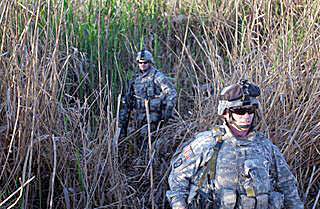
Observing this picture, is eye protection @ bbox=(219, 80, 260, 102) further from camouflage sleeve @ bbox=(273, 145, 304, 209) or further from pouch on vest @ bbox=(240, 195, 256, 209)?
pouch on vest @ bbox=(240, 195, 256, 209)

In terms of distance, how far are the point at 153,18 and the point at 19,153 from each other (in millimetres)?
3983

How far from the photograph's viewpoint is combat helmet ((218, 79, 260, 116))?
2047 mm

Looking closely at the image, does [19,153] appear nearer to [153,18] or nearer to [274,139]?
[274,139]

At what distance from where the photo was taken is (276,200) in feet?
6.70

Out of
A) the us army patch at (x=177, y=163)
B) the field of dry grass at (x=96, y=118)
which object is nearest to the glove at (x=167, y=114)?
the field of dry grass at (x=96, y=118)

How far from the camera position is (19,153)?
218 centimetres

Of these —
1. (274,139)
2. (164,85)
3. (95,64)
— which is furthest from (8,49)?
(95,64)

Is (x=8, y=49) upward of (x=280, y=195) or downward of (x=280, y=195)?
upward

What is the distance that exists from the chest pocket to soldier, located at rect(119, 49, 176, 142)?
2365 millimetres

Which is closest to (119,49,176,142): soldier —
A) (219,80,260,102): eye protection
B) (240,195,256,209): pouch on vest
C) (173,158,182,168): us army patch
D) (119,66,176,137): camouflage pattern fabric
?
(119,66,176,137): camouflage pattern fabric

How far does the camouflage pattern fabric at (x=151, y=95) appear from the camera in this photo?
4434mm

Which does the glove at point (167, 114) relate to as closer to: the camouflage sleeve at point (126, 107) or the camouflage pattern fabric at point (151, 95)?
the camouflage pattern fabric at point (151, 95)

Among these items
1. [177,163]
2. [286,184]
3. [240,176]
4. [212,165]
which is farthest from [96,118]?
[286,184]

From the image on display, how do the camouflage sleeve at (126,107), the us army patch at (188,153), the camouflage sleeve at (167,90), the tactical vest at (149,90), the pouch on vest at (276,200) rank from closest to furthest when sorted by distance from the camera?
1. the pouch on vest at (276,200)
2. the us army patch at (188,153)
3. the camouflage sleeve at (167,90)
4. the tactical vest at (149,90)
5. the camouflage sleeve at (126,107)
